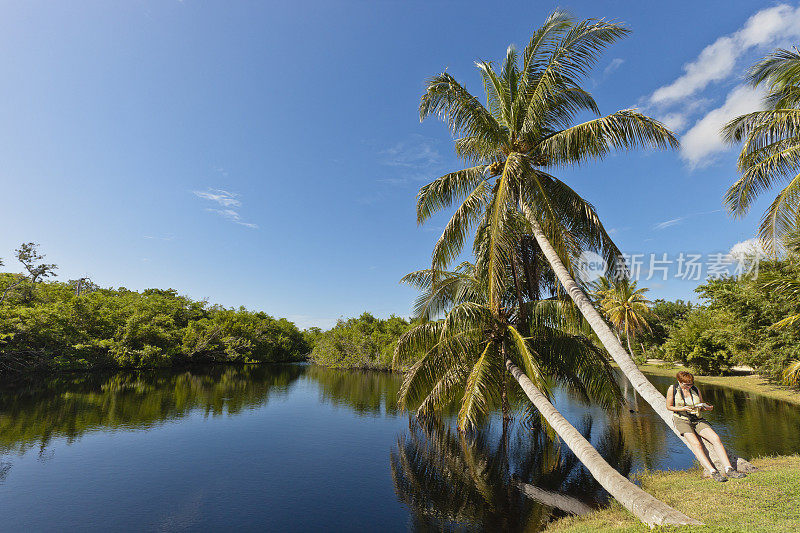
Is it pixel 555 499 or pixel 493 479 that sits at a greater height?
pixel 555 499

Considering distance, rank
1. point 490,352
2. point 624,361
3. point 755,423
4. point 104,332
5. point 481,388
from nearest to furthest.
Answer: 1. point 624,361
2. point 481,388
3. point 490,352
4. point 755,423
5. point 104,332

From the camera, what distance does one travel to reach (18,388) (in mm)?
22234

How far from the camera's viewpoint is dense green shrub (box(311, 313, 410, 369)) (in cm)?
4547

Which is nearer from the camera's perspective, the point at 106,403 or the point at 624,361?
the point at 624,361

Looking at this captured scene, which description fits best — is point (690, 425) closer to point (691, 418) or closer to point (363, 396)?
point (691, 418)

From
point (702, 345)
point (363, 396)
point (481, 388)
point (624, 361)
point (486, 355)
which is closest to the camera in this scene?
point (624, 361)

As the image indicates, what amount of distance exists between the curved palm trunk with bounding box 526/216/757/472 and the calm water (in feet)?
10.7

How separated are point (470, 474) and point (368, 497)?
324 centimetres

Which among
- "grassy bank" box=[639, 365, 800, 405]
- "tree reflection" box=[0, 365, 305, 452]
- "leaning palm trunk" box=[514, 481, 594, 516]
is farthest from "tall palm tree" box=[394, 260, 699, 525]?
"grassy bank" box=[639, 365, 800, 405]

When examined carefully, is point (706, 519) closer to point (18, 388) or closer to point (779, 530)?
point (779, 530)

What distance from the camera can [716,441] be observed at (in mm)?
5574

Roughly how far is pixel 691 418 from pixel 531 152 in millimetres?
7078

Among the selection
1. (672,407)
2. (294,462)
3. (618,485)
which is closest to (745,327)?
(672,407)

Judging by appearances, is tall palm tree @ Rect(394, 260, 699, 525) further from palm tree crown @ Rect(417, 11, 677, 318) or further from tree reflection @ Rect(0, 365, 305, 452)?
tree reflection @ Rect(0, 365, 305, 452)
